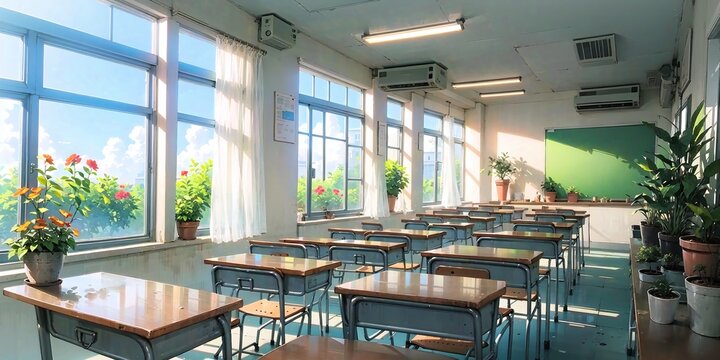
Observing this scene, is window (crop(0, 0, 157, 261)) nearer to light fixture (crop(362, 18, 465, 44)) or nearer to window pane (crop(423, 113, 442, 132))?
light fixture (crop(362, 18, 465, 44))

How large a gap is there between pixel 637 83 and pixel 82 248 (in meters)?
9.19

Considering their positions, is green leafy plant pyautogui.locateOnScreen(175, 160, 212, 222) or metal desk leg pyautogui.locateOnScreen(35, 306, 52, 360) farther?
green leafy plant pyautogui.locateOnScreen(175, 160, 212, 222)

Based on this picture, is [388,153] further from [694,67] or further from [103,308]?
[103,308]

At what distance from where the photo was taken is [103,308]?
177 cm

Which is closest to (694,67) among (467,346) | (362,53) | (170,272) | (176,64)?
(467,346)

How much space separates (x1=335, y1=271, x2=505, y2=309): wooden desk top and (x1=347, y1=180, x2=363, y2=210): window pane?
472 cm

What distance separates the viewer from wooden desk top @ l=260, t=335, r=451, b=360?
4.49ft

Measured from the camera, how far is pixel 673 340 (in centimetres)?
146

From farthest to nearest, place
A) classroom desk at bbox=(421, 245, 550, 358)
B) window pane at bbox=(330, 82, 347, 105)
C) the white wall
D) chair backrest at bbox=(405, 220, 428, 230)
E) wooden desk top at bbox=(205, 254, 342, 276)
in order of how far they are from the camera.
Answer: the white wall < window pane at bbox=(330, 82, 347, 105) < chair backrest at bbox=(405, 220, 428, 230) < classroom desk at bbox=(421, 245, 550, 358) < wooden desk top at bbox=(205, 254, 342, 276)

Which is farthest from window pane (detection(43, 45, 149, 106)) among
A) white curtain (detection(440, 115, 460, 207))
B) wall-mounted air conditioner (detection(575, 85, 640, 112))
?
wall-mounted air conditioner (detection(575, 85, 640, 112))

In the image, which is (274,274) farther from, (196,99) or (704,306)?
(196,99)

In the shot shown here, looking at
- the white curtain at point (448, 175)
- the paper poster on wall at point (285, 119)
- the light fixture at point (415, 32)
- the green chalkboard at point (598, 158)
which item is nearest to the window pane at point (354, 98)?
the light fixture at point (415, 32)

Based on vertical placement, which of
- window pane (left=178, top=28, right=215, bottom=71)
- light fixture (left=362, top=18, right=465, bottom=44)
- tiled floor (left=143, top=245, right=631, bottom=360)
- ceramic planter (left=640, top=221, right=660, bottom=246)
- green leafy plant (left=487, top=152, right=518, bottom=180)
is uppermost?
light fixture (left=362, top=18, right=465, bottom=44)

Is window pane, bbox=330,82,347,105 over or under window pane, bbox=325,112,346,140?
over
